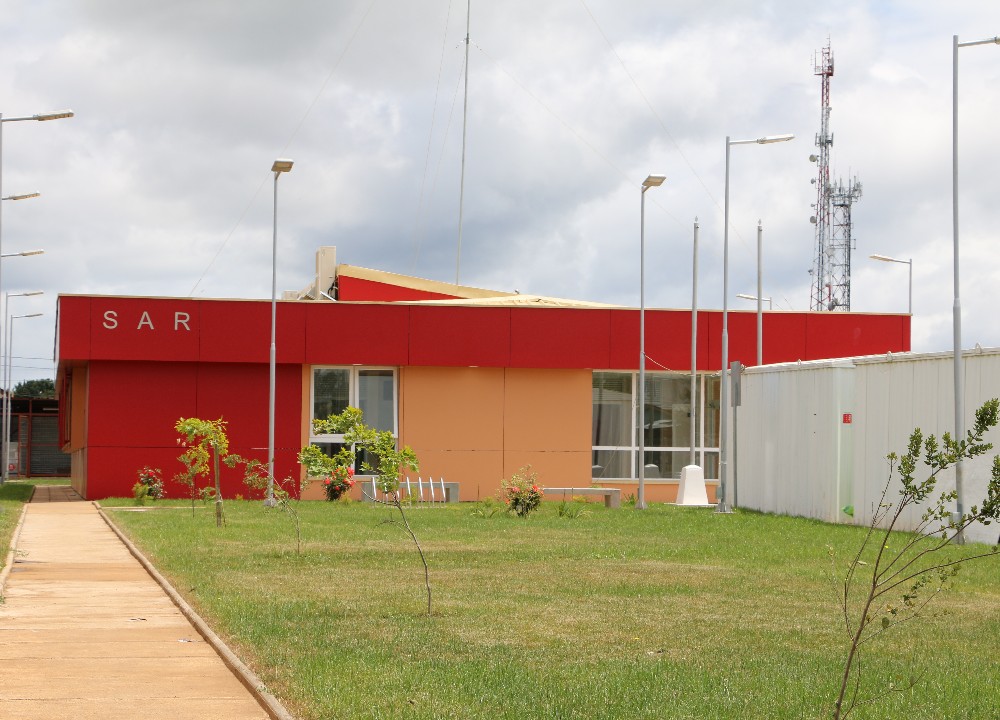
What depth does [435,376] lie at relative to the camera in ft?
131

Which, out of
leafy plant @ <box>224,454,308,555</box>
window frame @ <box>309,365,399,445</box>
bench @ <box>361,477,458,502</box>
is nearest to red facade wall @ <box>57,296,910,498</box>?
window frame @ <box>309,365,399,445</box>

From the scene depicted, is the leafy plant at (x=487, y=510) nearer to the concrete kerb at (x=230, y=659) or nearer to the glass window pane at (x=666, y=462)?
the glass window pane at (x=666, y=462)

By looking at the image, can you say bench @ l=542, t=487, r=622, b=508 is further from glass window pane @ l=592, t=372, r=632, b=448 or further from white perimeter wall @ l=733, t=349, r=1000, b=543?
glass window pane @ l=592, t=372, r=632, b=448

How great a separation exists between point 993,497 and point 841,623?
252 inches

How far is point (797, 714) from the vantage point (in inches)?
354

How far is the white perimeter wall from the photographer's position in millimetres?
24516

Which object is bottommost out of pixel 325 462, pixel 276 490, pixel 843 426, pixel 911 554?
pixel 911 554

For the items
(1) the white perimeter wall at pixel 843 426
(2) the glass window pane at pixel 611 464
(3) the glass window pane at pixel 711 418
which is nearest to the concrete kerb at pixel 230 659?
(1) the white perimeter wall at pixel 843 426

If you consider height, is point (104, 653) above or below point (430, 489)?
below

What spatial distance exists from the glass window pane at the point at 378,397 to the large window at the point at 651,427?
6.00m

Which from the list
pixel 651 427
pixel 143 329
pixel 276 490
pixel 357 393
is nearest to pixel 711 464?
pixel 651 427

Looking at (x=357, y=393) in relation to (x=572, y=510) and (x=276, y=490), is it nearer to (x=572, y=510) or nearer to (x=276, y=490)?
(x=572, y=510)

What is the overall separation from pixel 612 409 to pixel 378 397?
6952 millimetres

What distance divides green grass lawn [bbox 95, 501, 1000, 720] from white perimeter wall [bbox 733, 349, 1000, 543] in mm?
3411
